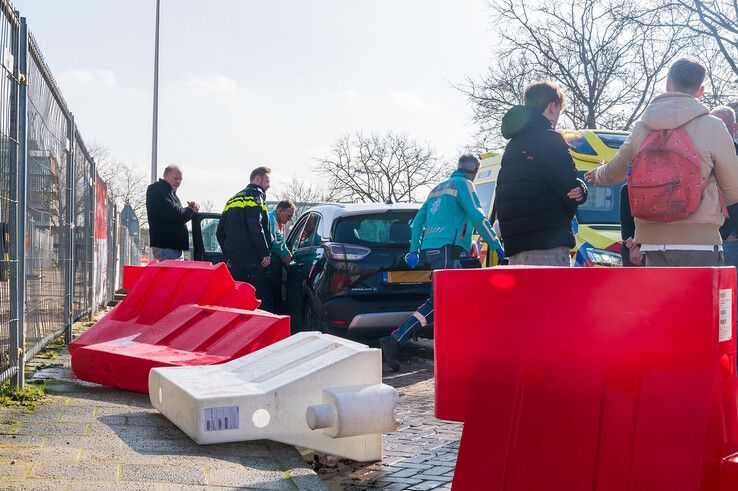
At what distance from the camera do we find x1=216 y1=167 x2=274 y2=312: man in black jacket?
10.5 m

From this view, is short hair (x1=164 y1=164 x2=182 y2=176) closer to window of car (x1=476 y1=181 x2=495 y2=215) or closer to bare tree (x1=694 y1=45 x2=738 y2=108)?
window of car (x1=476 y1=181 x2=495 y2=215)

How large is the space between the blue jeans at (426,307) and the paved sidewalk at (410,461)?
1.32 metres

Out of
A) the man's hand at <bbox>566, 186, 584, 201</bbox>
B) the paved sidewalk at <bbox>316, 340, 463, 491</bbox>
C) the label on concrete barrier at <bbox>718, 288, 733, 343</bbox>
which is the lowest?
the paved sidewalk at <bbox>316, 340, 463, 491</bbox>

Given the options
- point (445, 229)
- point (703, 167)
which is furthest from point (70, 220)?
point (703, 167)

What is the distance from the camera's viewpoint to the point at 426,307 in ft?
28.0

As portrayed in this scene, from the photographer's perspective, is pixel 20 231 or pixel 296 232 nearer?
pixel 20 231

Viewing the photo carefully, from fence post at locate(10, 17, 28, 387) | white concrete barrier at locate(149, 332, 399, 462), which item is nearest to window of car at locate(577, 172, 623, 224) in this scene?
white concrete barrier at locate(149, 332, 399, 462)

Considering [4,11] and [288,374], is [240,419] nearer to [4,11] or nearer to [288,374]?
A: [288,374]

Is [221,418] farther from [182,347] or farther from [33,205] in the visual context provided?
[33,205]

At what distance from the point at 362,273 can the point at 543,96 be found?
11.1ft

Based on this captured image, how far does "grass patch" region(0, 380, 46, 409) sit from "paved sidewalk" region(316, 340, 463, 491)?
Answer: 1.90 m

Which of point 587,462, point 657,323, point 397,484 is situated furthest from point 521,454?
point 397,484

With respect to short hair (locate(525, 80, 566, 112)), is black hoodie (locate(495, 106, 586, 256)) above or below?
below

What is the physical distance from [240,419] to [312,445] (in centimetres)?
37
